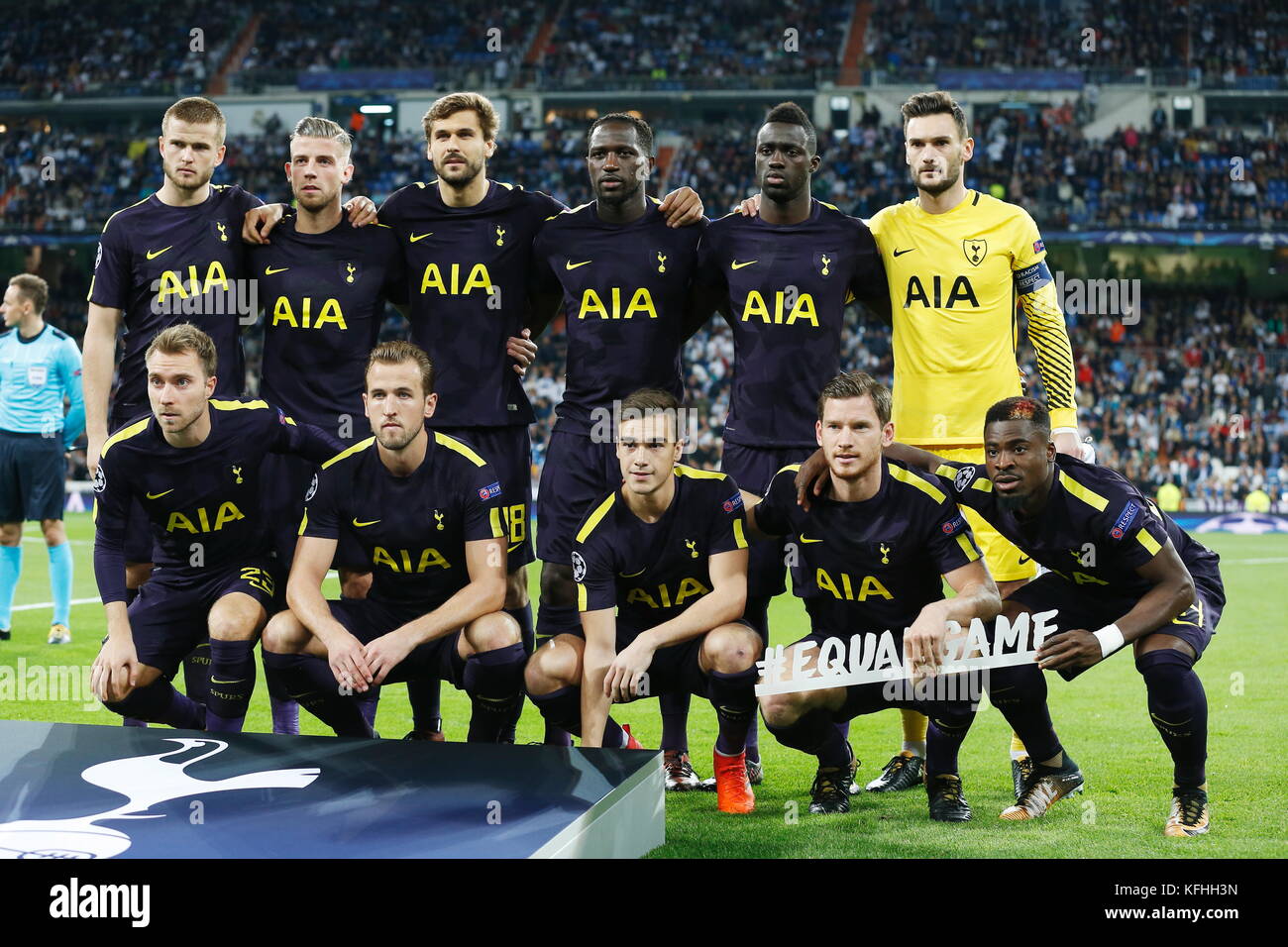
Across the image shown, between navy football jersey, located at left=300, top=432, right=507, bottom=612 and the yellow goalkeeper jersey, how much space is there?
1.85 meters

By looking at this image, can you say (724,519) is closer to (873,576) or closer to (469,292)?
(873,576)

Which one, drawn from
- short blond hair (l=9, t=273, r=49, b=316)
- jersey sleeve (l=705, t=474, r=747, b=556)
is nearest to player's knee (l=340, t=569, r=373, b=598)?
jersey sleeve (l=705, t=474, r=747, b=556)

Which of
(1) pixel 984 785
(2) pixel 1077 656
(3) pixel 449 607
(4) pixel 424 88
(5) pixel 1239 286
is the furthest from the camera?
(4) pixel 424 88

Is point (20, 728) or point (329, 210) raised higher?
point (329, 210)

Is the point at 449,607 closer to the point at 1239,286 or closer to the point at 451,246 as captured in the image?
the point at 451,246

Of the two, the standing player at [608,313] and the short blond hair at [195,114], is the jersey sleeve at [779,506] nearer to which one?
the standing player at [608,313]

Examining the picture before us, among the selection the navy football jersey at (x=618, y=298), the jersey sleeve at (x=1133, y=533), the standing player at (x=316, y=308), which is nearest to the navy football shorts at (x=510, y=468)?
the navy football jersey at (x=618, y=298)

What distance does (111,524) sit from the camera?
5.14m

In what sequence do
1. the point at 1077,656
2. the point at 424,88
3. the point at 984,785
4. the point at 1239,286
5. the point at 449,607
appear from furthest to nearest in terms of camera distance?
the point at 424,88 < the point at 1239,286 < the point at 984,785 < the point at 449,607 < the point at 1077,656

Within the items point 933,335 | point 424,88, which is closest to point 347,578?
point 933,335

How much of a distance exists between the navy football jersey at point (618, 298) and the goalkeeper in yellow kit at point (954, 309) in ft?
3.02

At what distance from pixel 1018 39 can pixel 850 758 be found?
101 ft

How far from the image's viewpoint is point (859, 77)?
104 feet

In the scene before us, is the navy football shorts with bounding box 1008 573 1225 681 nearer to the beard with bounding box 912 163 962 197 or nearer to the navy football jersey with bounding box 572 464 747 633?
the navy football jersey with bounding box 572 464 747 633
